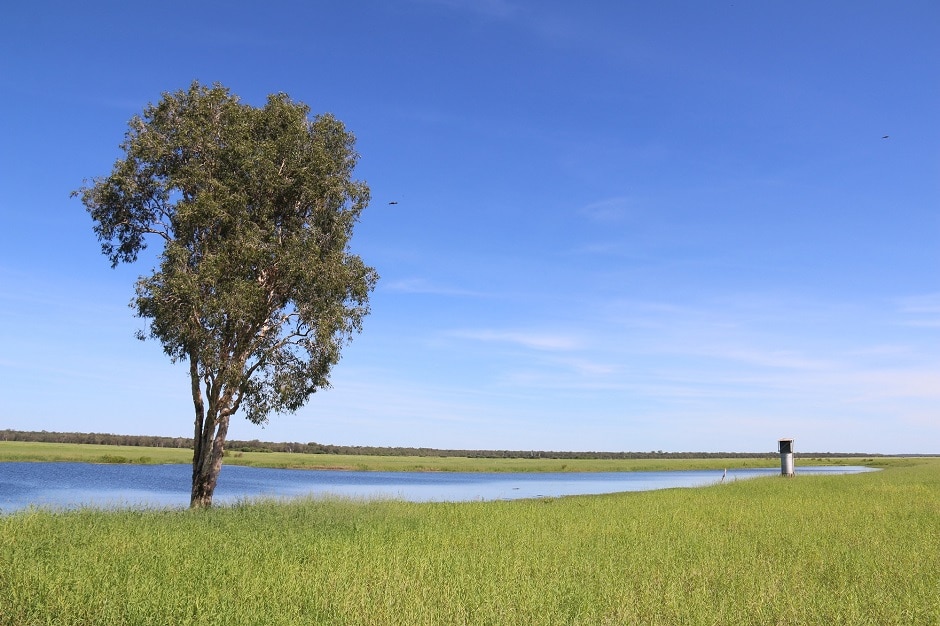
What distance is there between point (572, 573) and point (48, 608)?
10443 mm

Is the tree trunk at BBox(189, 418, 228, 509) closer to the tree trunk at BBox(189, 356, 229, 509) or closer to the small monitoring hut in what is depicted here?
the tree trunk at BBox(189, 356, 229, 509)

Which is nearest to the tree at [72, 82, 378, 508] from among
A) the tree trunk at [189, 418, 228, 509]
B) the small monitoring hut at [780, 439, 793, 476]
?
the tree trunk at [189, 418, 228, 509]

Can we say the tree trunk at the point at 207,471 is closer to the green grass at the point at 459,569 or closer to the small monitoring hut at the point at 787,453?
the green grass at the point at 459,569

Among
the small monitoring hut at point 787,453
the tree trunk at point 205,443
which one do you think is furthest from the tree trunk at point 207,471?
the small monitoring hut at point 787,453

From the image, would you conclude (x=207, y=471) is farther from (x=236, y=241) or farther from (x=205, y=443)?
(x=236, y=241)

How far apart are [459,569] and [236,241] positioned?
66.5 feet

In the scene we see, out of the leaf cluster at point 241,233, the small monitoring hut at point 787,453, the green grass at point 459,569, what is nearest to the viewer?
the green grass at point 459,569

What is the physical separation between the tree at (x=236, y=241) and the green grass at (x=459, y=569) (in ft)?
27.2

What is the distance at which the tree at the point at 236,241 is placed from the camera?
95.9 feet

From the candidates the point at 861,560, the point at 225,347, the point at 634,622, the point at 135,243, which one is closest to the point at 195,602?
the point at 634,622

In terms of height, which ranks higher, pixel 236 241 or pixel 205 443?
pixel 236 241

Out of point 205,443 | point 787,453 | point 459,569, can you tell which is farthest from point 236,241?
point 787,453

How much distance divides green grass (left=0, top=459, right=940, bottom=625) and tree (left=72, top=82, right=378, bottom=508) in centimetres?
828

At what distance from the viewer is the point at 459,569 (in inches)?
582
